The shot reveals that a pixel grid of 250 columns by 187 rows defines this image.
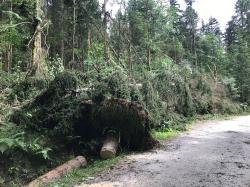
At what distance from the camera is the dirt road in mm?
8242

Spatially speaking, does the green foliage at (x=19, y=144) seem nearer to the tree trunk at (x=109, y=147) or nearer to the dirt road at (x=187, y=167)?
the tree trunk at (x=109, y=147)

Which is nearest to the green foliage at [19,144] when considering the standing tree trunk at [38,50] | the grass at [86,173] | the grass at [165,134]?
the grass at [86,173]

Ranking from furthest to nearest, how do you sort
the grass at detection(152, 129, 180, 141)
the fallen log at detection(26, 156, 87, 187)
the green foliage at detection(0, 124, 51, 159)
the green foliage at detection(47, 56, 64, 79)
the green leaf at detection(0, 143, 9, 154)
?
the green foliage at detection(47, 56, 64, 79), the grass at detection(152, 129, 180, 141), the green foliage at detection(0, 124, 51, 159), the green leaf at detection(0, 143, 9, 154), the fallen log at detection(26, 156, 87, 187)

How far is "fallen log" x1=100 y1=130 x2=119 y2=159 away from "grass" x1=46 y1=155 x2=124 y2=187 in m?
0.19

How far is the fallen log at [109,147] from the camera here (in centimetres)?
1056

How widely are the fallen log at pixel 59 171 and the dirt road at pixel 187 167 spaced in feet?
3.53

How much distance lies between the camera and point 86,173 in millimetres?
9312

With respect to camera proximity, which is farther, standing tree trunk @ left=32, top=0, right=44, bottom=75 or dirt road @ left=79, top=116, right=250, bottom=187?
standing tree trunk @ left=32, top=0, right=44, bottom=75

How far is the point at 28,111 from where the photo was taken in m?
11.7

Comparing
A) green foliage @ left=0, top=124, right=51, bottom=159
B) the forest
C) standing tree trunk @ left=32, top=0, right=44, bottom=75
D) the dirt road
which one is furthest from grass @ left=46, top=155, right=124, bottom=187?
standing tree trunk @ left=32, top=0, right=44, bottom=75

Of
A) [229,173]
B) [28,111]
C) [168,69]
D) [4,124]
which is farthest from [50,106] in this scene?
[168,69]

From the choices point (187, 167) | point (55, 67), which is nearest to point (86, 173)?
point (187, 167)

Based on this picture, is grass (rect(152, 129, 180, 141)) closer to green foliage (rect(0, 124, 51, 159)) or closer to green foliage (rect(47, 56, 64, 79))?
green foliage (rect(47, 56, 64, 79))

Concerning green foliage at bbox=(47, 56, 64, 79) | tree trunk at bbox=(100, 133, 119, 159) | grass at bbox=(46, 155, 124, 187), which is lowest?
grass at bbox=(46, 155, 124, 187)
